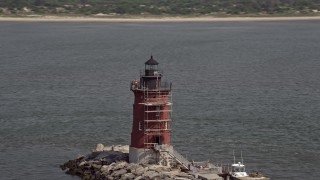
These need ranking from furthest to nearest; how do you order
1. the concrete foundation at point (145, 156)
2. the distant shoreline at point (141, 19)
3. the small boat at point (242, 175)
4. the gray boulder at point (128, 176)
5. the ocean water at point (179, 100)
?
the distant shoreline at point (141, 19)
the ocean water at point (179, 100)
the concrete foundation at point (145, 156)
the gray boulder at point (128, 176)
the small boat at point (242, 175)

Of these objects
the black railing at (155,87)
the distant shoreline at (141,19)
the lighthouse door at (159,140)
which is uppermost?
the distant shoreline at (141,19)

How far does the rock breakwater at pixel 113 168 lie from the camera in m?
Answer: 26.5

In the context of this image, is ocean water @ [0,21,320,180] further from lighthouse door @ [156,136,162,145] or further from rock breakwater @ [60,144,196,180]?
Result: lighthouse door @ [156,136,162,145]

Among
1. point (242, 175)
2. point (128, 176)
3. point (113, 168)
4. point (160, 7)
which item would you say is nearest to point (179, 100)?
point (113, 168)

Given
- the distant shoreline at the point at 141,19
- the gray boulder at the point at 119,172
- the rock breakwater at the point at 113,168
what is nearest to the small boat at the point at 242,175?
the rock breakwater at the point at 113,168

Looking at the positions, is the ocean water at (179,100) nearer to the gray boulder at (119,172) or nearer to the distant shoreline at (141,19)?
the gray boulder at (119,172)

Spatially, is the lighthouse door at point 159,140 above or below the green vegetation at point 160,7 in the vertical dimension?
below

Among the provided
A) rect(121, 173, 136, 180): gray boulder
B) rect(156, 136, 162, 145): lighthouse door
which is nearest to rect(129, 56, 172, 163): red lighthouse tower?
rect(156, 136, 162, 145): lighthouse door

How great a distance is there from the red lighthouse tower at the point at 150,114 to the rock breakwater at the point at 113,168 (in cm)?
45

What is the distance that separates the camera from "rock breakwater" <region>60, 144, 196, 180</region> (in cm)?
2652

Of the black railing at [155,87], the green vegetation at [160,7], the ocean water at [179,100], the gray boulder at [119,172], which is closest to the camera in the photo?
the black railing at [155,87]

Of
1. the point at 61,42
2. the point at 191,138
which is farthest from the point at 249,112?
the point at 61,42

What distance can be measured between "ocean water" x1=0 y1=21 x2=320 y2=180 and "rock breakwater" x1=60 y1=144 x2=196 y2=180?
627 mm

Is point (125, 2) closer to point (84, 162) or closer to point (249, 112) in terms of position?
point (249, 112)
